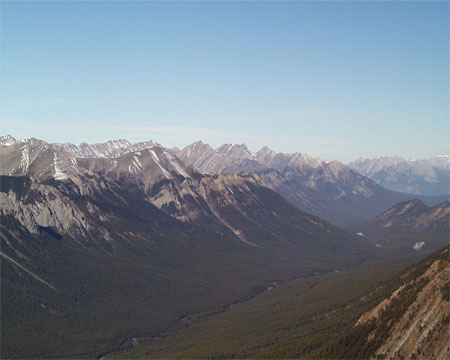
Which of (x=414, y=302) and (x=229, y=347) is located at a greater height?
(x=414, y=302)

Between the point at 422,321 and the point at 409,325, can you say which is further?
the point at 409,325

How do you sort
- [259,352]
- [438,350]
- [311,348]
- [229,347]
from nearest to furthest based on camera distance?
[438,350] → [311,348] → [259,352] → [229,347]

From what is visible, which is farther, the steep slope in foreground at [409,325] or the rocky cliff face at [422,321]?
the steep slope in foreground at [409,325]

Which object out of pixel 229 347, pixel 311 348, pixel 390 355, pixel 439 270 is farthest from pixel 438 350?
pixel 229 347

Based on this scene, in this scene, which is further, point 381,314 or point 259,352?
point 259,352

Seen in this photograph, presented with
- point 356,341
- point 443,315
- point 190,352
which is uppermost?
point 443,315

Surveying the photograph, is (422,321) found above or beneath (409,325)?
above

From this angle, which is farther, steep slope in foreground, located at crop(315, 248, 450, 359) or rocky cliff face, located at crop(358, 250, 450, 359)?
steep slope in foreground, located at crop(315, 248, 450, 359)

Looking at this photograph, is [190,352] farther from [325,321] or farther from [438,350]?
[438,350]
